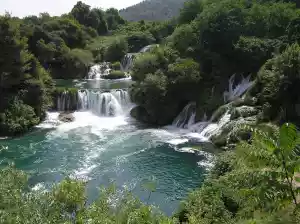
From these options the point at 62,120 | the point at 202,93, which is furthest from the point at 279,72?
the point at 62,120

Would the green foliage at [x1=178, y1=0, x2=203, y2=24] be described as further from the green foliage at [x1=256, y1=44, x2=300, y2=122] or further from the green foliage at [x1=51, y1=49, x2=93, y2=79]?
the green foliage at [x1=256, y1=44, x2=300, y2=122]

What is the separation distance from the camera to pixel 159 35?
6694 cm

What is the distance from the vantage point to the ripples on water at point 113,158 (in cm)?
2095

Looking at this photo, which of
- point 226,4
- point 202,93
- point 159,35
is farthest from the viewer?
point 159,35

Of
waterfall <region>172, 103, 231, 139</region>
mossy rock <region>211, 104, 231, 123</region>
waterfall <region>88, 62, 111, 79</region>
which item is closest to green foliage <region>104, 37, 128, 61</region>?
waterfall <region>88, 62, 111, 79</region>

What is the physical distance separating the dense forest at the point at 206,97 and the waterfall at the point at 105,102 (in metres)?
2.00

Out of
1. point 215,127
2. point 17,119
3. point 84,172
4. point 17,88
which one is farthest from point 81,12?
point 84,172

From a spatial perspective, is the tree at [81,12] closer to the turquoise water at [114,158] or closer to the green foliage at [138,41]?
the green foliage at [138,41]

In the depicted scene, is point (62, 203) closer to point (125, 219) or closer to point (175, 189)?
point (125, 219)

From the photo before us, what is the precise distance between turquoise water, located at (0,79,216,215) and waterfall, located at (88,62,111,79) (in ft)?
66.6

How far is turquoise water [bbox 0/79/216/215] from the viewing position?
20.9 meters

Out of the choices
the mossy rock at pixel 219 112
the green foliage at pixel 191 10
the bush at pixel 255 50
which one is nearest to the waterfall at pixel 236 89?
the bush at pixel 255 50

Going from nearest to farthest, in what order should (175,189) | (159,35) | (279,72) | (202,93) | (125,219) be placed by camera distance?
(125,219)
(175,189)
(279,72)
(202,93)
(159,35)

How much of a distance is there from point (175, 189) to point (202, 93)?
46.7 ft
